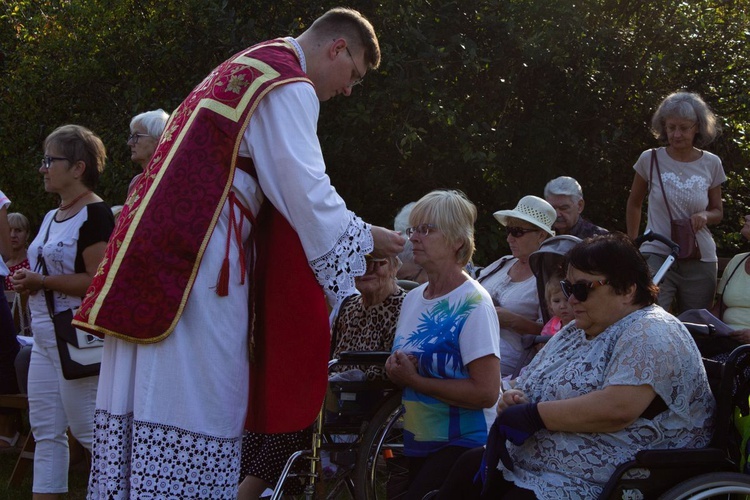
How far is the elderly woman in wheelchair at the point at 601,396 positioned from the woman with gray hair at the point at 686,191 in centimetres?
241

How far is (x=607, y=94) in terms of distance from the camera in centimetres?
812

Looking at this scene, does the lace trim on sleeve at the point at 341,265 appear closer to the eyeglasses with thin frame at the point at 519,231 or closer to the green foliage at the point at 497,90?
the eyeglasses with thin frame at the point at 519,231

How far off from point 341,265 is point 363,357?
51.6 inches

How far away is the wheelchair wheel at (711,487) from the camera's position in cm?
302

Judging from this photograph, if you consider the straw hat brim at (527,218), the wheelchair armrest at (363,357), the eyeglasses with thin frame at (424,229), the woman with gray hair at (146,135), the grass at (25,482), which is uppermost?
the woman with gray hair at (146,135)

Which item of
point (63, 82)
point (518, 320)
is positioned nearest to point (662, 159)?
point (518, 320)

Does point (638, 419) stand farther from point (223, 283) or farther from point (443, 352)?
point (223, 283)

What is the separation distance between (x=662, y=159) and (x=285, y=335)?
11.3 feet

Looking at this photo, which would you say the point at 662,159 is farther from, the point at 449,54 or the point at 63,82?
the point at 63,82

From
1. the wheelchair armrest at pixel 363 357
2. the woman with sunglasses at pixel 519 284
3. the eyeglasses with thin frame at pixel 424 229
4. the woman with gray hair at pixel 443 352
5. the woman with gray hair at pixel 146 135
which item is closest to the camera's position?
the woman with gray hair at pixel 443 352

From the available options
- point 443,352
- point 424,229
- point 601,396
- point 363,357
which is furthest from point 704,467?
point 363,357

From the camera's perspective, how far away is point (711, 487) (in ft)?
9.98

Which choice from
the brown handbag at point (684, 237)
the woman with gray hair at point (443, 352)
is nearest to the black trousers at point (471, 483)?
the woman with gray hair at point (443, 352)

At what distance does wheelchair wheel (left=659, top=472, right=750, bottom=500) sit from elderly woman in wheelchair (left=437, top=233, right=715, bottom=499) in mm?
166
